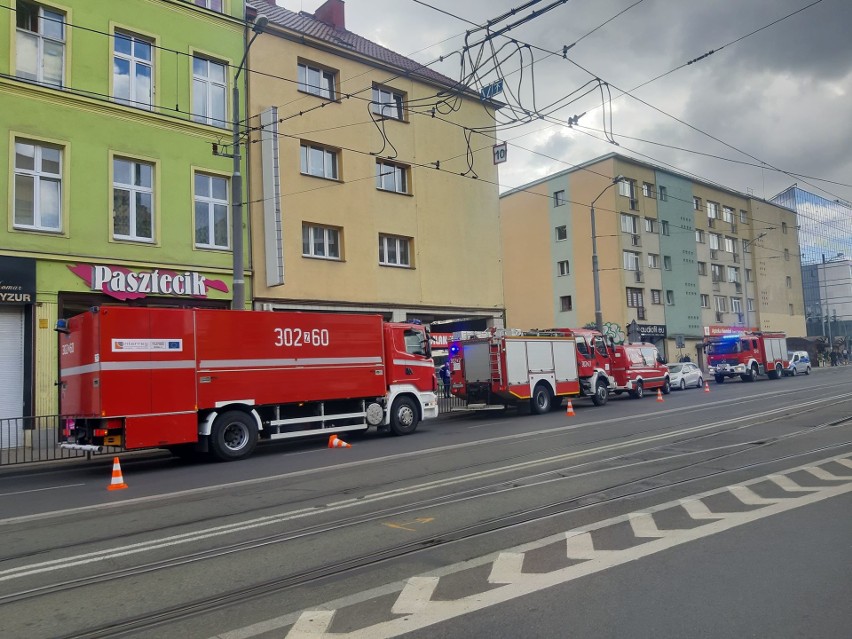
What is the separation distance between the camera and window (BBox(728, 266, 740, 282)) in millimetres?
56463

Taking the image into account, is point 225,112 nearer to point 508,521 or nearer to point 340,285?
point 340,285

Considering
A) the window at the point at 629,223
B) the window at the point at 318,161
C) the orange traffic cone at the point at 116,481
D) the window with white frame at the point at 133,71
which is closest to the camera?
the orange traffic cone at the point at 116,481

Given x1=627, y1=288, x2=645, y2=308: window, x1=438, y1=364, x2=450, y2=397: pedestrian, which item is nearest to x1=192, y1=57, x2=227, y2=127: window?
x1=438, y1=364, x2=450, y2=397: pedestrian

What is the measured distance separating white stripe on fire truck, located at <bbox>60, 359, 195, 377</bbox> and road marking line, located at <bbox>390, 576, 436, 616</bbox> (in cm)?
903

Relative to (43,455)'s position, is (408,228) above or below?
above

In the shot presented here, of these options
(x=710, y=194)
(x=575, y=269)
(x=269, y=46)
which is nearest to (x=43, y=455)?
(x=269, y=46)

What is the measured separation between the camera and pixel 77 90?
59.4ft

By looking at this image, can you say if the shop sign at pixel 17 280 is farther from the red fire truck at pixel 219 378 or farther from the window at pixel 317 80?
the window at pixel 317 80

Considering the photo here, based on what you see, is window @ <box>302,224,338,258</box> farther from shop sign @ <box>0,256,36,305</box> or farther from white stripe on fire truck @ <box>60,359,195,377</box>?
white stripe on fire truck @ <box>60,359,195,377</box>

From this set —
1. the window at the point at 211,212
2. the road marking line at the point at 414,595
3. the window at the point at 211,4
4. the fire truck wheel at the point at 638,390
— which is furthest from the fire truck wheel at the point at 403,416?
Result: the fire truck wheel at the point at 638,390

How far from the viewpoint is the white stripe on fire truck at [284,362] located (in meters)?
13.7

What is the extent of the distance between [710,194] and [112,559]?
56794mm

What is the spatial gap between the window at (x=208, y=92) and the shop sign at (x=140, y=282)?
4879 millimetres

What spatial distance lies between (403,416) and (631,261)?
33021 millimetres
